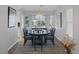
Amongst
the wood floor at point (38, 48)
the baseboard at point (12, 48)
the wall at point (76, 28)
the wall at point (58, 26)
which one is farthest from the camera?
the wood floor at point (38, 48)

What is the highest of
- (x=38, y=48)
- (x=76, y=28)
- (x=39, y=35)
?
(x=76, y=28)

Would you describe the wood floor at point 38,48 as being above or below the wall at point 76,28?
below

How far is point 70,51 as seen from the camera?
2.41 m

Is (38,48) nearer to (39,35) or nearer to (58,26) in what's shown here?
(39,35)

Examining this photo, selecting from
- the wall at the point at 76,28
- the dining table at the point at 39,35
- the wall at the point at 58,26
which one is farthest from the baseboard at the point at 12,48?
the wall at the point at 76,28

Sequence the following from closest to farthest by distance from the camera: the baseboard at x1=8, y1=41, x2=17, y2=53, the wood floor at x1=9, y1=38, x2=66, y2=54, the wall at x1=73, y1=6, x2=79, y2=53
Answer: the wall at x1=73, y1=6, x2=79, y2=53 → the baseboard at x1=8, y1=41, x2=17, y2=53 → the wood floor at x1=9, y1=38, x2=66, y2=54

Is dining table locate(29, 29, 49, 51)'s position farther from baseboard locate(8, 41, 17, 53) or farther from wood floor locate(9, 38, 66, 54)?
baseboard locate(8, 41, 17, 53)

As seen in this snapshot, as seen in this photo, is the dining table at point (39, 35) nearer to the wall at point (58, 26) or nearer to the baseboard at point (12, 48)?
the wall at point (58, 26)

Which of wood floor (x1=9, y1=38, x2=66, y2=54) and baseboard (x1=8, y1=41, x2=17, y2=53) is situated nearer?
baseboard (x1=8, y1=41, x2=17, y2=53)

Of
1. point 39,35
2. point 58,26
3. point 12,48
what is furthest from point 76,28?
point 12,48

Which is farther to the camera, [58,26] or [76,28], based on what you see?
[58,26]

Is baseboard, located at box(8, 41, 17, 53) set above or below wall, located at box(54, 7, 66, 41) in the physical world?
below

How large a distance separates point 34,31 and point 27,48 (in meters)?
0.56

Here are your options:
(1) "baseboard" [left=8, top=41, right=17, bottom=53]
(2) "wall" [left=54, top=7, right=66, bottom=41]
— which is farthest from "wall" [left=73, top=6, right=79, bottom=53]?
(1) "baseboard" [left=8, top=41, right=17, bottom=53]
